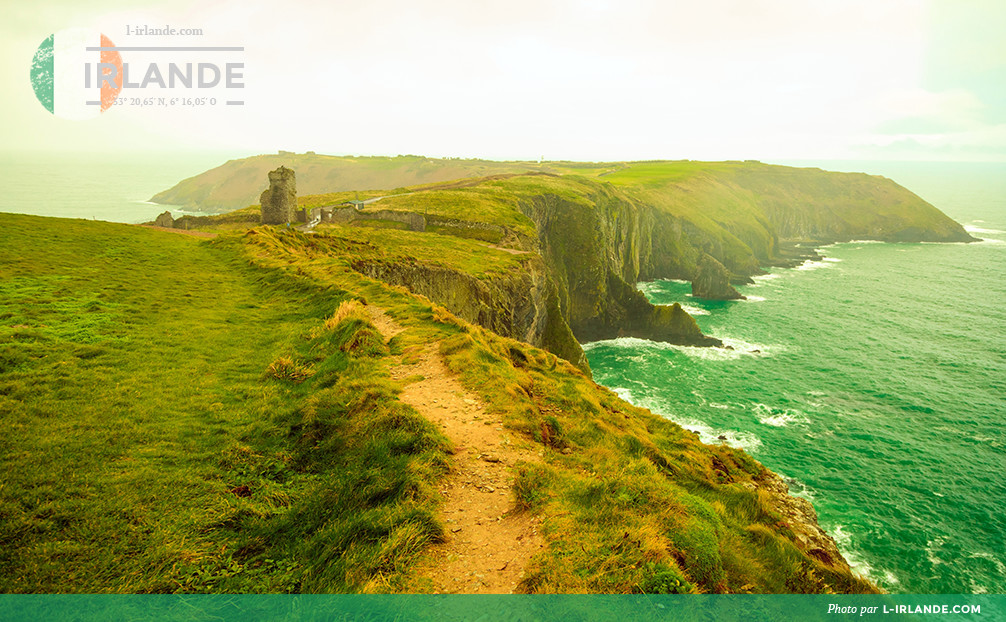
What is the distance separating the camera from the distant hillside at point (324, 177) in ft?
529

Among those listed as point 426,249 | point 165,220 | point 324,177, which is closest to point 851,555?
point 426,249

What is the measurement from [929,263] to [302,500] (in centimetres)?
14042

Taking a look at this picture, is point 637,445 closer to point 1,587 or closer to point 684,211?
point 1,587

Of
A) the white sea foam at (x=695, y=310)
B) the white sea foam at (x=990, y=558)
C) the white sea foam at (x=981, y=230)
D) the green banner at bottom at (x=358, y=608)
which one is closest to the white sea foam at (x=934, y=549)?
the white sea foam at (x=990, y=558)

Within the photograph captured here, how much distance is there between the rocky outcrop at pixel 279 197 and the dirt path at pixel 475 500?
3105 centimetres

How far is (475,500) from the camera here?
841cm

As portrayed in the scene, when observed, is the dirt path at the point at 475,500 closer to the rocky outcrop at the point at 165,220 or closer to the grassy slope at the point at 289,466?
the grassy slope at the point at 289,466

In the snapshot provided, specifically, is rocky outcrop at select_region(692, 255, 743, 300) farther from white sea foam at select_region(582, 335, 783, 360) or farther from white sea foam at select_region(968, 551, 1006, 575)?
white sea foam at select_region(968, 551, 1006, 575)

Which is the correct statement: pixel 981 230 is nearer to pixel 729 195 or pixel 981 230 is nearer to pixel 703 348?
pixel 729 195

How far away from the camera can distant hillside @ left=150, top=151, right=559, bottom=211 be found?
161125mm

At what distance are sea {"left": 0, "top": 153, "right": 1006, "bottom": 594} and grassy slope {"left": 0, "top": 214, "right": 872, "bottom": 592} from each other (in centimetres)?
2097

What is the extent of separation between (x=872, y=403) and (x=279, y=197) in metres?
58.5

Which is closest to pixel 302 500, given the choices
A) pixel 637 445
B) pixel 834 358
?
pixel 637 445

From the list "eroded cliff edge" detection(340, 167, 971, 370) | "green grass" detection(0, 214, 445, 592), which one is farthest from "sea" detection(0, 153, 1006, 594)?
"green grass" detection(0, 214, 445, 592)
